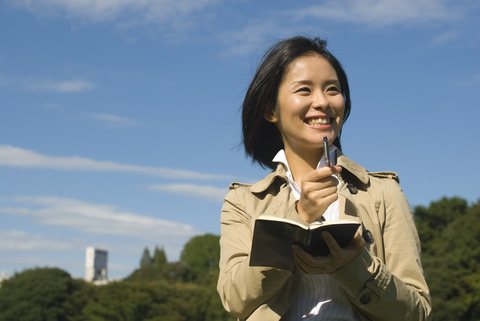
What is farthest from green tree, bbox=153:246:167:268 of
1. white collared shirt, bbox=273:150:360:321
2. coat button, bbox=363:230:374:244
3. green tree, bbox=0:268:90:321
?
coat button, bbox=363:230:374:244

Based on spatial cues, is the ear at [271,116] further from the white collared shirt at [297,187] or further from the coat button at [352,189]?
the coat button at [352,189]

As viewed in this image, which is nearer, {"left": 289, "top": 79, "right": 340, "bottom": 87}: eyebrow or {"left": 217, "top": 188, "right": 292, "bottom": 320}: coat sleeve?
{"left": 217, "top": 188, "right": 292, "bottom": 320}: coat sleeve

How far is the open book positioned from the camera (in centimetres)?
279

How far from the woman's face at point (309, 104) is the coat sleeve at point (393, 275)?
48 centimetres

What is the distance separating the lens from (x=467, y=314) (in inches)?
2192

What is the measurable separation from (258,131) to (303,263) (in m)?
1.44

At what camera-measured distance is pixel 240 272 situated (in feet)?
10.8

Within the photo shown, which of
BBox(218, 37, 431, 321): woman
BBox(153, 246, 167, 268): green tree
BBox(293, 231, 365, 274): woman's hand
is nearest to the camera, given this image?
BBox(293, 231, 365, 274): woman's hand

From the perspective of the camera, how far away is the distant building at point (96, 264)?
11781 cm

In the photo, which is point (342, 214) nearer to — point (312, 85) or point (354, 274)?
point (354, 274)

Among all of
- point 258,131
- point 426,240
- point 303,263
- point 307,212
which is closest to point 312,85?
point 258,131

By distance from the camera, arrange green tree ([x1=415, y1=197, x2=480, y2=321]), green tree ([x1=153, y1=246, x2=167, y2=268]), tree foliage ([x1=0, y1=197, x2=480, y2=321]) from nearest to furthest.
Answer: green tree ([x1=415, y1=197, x2=480, y2=321])
tree foliage ([x1=0, y1=197, x2=480, y2=321])
green tree ([x1=153, y1=246, x2=167, y2=268])

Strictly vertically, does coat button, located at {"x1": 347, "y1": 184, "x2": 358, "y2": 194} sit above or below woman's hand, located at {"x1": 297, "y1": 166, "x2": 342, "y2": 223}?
above

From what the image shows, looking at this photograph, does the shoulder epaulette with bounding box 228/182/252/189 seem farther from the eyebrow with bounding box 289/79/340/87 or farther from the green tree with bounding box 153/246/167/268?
the green tree with bounding box 153/246/167/268
